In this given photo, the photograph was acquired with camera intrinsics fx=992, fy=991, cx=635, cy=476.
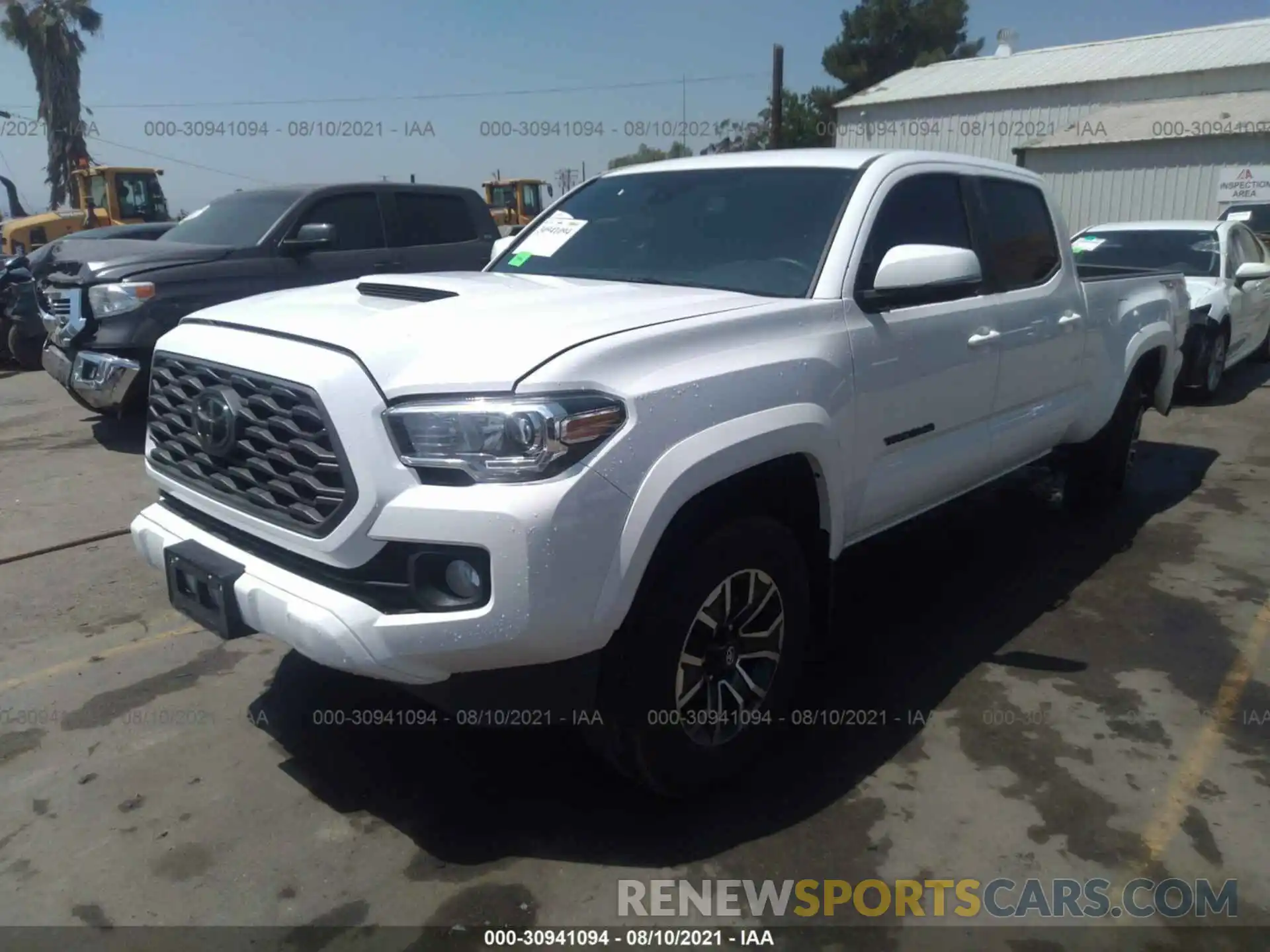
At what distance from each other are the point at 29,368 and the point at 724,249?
34.7 ft

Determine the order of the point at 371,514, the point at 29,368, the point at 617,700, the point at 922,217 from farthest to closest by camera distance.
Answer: the point at 29,368 → the point at 922,217 → the point at 617,700 → the point at 371,514

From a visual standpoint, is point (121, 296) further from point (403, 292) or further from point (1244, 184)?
point (1244, 184)

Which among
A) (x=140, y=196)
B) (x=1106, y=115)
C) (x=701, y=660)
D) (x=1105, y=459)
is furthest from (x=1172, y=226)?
(x=140, y=196)

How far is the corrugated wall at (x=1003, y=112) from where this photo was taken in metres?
25.7

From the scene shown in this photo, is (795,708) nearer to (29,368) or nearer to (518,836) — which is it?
(518,836)

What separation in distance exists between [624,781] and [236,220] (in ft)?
21.3

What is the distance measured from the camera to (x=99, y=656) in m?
3.98

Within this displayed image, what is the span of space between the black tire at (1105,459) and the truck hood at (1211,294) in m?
3.81

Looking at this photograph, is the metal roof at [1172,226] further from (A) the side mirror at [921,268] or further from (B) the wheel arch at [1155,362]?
(A) the side mirror at [921,268]

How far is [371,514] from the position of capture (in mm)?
2395

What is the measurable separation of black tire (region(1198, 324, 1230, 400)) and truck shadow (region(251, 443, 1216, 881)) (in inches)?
208

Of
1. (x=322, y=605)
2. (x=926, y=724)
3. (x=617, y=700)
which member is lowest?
(x=926, y=724)

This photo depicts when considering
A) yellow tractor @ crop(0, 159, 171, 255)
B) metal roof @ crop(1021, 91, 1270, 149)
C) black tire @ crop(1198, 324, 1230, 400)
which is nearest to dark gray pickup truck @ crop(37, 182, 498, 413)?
black tire @ crop(1198, 324, 1230, 400)

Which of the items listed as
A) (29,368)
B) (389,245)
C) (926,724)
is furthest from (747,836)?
(29,368)
